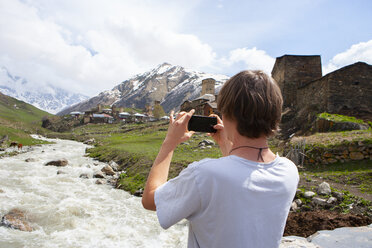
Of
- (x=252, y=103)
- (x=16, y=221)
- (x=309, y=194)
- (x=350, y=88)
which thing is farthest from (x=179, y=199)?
(x=350, y=88)

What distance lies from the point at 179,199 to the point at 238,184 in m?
0.45

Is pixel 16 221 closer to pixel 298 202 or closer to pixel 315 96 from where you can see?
pixel 298 202

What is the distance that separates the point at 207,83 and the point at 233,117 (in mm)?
107779

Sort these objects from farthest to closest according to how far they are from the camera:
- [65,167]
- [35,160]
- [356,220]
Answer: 1. [35,160]
2. [65,167]
3. [356,220]

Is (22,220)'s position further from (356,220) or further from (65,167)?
(356,220)

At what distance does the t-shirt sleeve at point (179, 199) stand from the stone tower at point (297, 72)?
36978 millimetres

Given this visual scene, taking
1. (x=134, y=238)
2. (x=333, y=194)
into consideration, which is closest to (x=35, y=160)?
(x=134, y=238)

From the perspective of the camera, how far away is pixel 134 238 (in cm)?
879

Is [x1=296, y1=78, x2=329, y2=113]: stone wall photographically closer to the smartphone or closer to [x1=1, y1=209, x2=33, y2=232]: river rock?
the smartphone

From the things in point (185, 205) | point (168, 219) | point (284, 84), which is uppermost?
point (284, 84)

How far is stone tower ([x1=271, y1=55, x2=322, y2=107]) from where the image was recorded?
114ft

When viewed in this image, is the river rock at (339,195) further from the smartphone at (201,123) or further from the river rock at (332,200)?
the smartphone at (201,123)

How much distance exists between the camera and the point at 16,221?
29.6ft

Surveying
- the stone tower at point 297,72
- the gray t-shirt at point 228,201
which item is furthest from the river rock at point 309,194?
the stone tower at point 297,72
